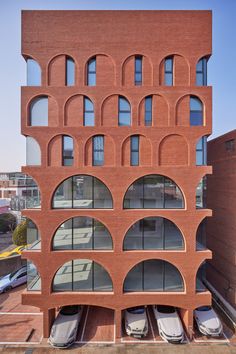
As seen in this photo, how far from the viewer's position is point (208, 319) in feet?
43.3

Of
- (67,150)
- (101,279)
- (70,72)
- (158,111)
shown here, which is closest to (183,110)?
(158,111)

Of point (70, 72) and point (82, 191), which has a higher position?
point (70, 72)

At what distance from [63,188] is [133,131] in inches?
227

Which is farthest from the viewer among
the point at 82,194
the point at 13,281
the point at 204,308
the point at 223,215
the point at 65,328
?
the point at 13,281

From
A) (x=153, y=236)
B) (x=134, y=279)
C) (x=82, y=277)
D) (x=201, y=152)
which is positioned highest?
(x=201, y=152)

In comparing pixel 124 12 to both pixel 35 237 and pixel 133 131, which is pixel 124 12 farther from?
pixel 35 237

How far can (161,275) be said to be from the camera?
13.9m

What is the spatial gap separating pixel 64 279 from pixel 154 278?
5.98 metres

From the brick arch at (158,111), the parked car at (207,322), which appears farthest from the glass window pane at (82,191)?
the parked car at (207,322)

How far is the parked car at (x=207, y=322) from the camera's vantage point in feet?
41.4

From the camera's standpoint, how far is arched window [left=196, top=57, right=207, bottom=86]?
13664 millimetres

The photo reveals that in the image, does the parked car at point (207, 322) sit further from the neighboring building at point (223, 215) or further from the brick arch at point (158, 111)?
the brick arch at point (158, 111)

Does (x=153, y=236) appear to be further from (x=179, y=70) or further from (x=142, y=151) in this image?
(x=179, y=70)

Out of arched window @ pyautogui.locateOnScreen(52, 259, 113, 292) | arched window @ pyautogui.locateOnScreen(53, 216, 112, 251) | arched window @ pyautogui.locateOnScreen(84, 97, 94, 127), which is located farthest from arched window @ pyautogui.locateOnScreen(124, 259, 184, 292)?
arched window @ pyautogui.locateOnScreen(84, 97, 94, 127)
